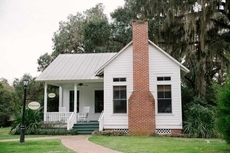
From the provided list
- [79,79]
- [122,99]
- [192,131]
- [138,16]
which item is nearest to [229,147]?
[192,131]

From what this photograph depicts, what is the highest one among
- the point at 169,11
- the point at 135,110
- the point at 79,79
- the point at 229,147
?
the point at 169,11

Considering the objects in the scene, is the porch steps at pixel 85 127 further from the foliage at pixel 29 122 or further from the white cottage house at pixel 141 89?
the foliage at pixel 29 122

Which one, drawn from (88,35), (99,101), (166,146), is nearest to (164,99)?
(99,101)

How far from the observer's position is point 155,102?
1559 centimetres

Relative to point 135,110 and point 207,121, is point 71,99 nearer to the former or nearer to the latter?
point 135,110

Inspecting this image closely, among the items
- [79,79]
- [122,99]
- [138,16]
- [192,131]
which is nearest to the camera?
[192,131]

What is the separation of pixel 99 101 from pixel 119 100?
3.75 metres

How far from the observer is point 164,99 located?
51.3 ft

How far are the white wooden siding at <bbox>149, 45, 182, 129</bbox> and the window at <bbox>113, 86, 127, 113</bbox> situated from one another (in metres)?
1.67

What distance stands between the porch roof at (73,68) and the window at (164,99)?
4.24 meters

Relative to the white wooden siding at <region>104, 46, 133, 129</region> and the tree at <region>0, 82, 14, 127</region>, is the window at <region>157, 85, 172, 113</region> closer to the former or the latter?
the white wooden siding at <region>104, 46, 133, 129</region>

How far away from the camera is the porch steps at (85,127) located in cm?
1644

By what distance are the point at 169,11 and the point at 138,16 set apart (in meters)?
4.76

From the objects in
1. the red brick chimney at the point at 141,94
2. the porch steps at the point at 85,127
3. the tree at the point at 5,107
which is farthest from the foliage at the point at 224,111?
the tree at the point at 5,107
